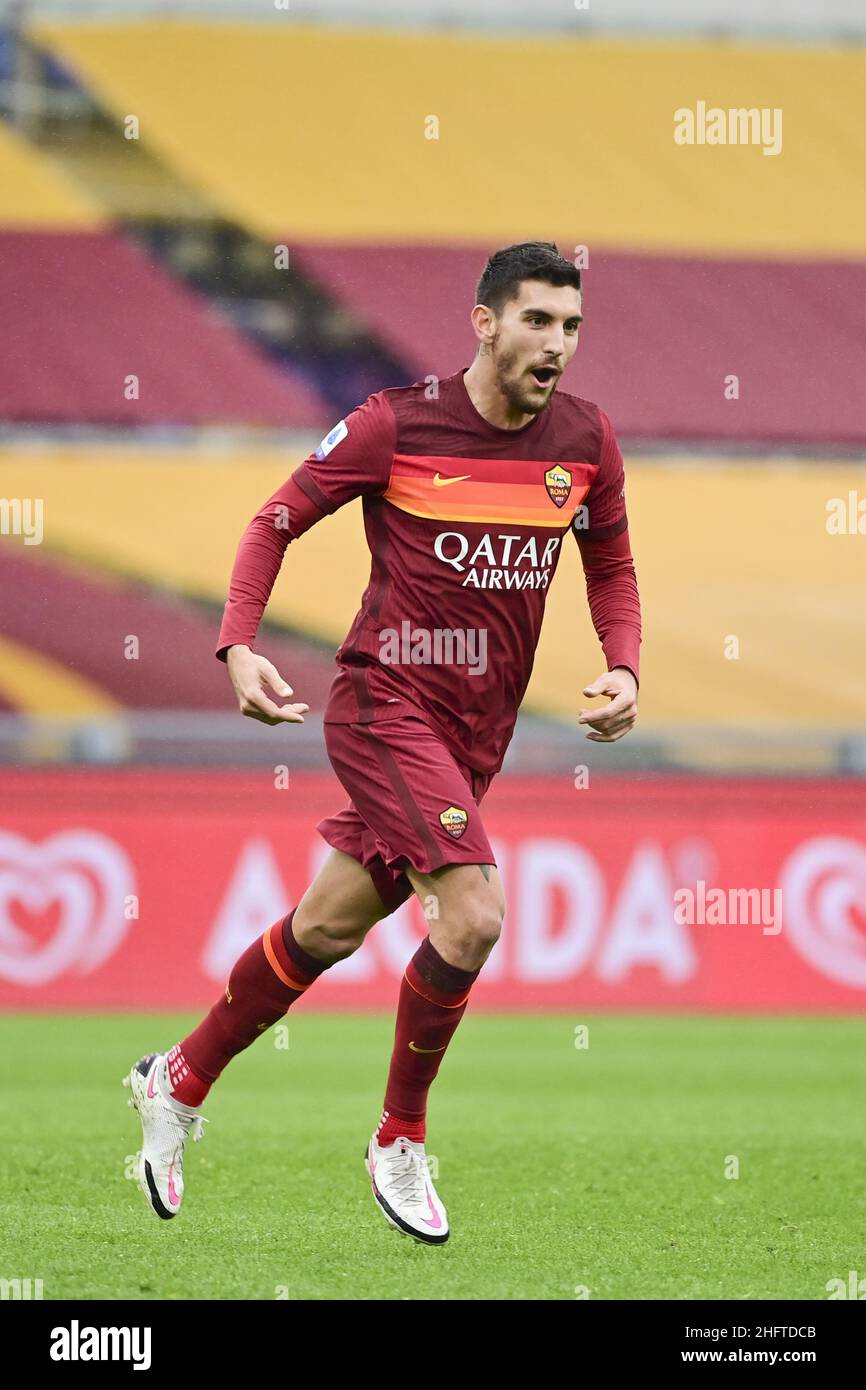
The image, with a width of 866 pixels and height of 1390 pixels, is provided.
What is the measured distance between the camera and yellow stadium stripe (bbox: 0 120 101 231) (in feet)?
48.3

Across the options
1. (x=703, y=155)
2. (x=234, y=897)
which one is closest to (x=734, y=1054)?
(x=234, y=897)

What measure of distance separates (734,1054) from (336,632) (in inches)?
242

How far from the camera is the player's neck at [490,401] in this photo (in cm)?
461

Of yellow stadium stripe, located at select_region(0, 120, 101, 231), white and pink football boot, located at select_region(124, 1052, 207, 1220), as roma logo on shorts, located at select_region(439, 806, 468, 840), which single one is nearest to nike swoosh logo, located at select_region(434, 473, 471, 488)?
as roma logo on shorts, located at select_region(439, 806, 468, 840)

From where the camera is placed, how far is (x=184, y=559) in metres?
14.2

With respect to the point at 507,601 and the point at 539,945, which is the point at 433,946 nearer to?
the point at 507,601

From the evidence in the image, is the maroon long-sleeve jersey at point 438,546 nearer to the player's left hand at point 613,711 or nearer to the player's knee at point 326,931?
the player's left hand at point 613,711

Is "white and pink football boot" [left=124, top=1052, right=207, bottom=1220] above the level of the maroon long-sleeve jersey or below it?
below

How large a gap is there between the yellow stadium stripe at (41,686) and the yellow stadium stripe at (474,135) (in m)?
3.90

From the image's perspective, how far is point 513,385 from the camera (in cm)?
450

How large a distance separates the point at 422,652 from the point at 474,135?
11.6 meters

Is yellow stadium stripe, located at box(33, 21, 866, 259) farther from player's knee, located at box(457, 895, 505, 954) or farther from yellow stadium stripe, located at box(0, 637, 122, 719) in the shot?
player's knee, located at box(457, 895, 505, 954)

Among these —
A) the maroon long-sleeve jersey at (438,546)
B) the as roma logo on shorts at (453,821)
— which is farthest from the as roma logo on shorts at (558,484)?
the as roma logo on shorts at (453,821)

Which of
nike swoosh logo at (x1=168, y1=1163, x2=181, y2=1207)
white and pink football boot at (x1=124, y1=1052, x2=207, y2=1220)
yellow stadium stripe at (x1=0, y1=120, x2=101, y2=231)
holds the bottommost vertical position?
nike swoosh logo at (x1=168, y1=1163, x2=181, y2=1207)
